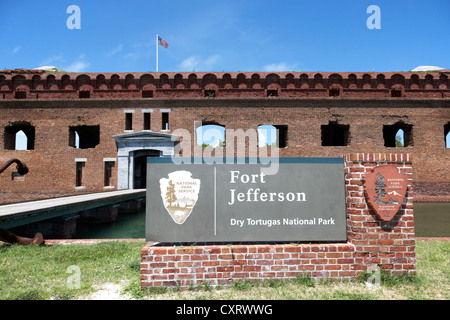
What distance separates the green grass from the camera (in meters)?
2.81

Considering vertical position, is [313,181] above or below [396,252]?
above

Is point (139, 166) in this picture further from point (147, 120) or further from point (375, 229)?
point (375, 229)

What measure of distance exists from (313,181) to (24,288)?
13.3 ft

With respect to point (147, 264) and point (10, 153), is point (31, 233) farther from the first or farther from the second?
point (10, 153)

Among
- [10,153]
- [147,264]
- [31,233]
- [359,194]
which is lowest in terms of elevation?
[31,233]

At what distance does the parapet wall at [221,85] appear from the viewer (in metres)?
16.2

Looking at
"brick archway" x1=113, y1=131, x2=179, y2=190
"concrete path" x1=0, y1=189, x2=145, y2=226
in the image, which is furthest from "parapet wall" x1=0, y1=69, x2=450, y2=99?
"concrete path" x1=0, y1=189, x2=145, y2=226

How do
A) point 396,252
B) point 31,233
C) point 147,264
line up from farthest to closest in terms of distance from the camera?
point 31,233, point 396,252, point 147,264

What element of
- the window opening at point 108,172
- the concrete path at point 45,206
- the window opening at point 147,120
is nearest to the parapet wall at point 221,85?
the window opening at point 147,120

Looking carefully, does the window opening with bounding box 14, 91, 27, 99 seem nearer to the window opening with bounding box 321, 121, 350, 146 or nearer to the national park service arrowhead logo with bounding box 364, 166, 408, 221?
the national park service arrowhead logo with bounding box 364, 166, 408, 221

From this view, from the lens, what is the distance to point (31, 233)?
685 centimetres

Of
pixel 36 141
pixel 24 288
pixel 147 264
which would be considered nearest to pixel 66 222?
pixel 24 288

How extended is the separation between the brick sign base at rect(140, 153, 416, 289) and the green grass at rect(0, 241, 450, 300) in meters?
0.10

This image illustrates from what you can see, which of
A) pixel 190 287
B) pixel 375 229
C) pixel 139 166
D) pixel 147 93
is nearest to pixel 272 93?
pixel 147 93
